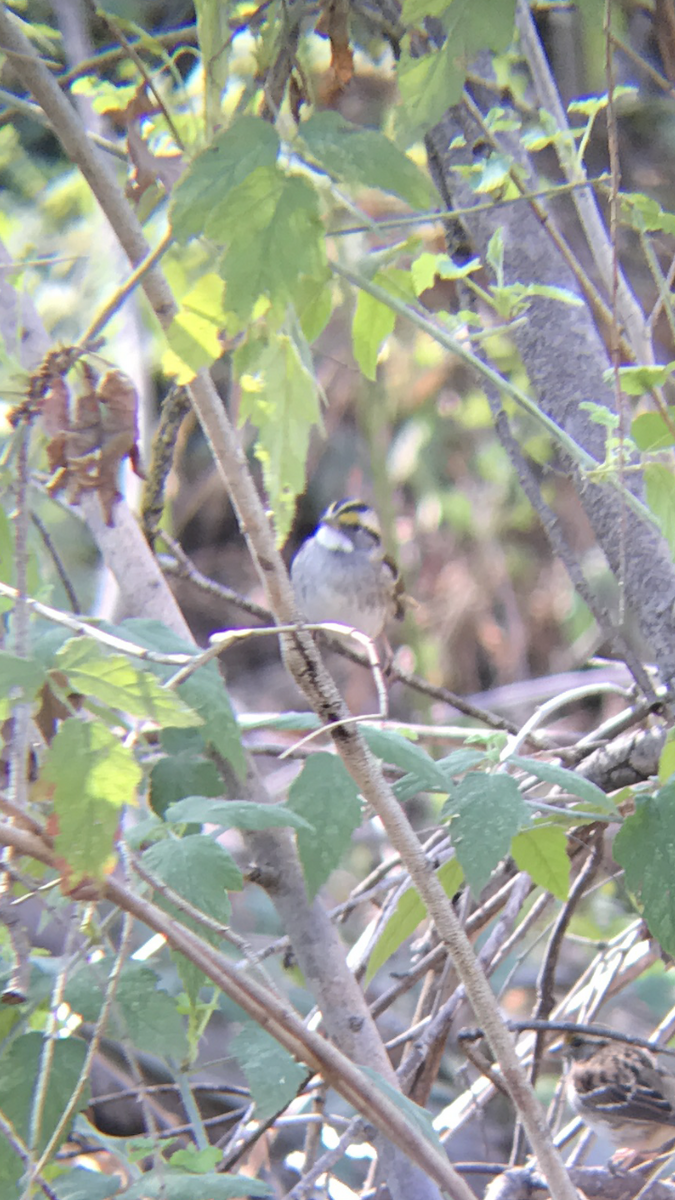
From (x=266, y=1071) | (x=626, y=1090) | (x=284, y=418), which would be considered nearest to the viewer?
(x=284, y=418)

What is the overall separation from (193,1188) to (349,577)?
95.1 inches

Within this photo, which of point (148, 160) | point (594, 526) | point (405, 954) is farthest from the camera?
point (405, 954)

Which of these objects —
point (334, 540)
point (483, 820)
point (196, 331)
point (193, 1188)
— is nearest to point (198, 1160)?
point (193, 1188)

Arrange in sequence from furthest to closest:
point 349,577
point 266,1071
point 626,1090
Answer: point 349,577 → point 626,1090 → point 266,1071

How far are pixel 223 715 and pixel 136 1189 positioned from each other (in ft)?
1.09

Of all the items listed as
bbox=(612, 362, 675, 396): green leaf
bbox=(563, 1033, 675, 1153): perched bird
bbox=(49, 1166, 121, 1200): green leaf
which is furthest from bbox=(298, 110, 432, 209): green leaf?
bbox=(563, 1033, 675, 1153): perched bird

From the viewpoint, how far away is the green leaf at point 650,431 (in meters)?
0.80

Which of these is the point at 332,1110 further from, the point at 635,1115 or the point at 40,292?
the point at 40,292

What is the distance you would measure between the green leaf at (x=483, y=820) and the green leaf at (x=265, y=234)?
1.32ft

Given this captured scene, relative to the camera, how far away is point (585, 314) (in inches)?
49.6

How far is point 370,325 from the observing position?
92cm

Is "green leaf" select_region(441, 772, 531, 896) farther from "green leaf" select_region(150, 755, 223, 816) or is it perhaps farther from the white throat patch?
the white throat patch

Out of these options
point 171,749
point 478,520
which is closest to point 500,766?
point 171,749

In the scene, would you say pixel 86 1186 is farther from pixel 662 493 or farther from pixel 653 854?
pixel 662 493
